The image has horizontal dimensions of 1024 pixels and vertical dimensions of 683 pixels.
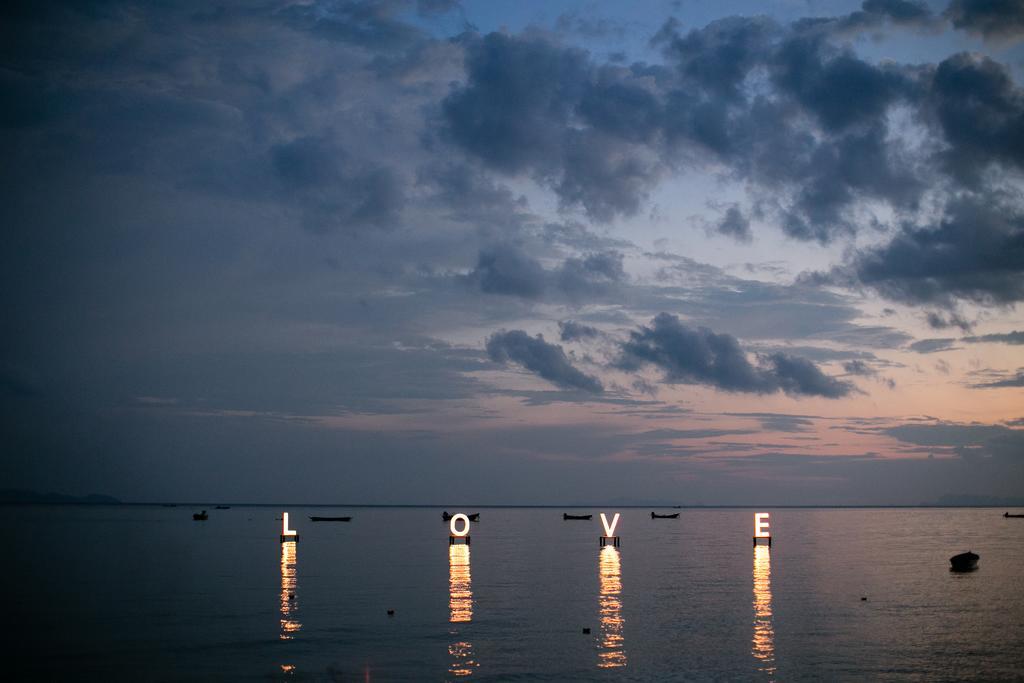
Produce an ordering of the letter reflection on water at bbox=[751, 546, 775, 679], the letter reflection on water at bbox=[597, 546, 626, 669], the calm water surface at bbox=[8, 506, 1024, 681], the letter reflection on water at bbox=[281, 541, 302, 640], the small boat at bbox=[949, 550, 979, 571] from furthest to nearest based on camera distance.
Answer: the small boat at bbox=[949, 550, 979, 571]
the letter reflection on water at bbox=[281, 541, 302, 640]
the letter reflection on water at bbox=[597, 546, 626, 669]
the letter reflection on water at bbox=[751, 546, 775, 679]
the calm water surface at bbox=[8, 506, 1024, 681]

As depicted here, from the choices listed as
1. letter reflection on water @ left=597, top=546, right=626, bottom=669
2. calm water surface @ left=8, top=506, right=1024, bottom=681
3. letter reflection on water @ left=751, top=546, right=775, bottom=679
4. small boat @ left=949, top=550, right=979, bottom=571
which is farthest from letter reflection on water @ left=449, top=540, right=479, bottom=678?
small boat @ left=949, top=550, right=979, bottom=571

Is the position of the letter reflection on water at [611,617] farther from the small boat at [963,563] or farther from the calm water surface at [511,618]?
the small boat at [963,563]

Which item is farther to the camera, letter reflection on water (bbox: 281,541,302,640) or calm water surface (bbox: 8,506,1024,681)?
letter reflection on water (bbox: 281,541,302,640)

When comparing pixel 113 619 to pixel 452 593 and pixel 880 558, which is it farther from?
pixel 880 558

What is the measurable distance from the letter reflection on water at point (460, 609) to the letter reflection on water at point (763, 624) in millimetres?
10494

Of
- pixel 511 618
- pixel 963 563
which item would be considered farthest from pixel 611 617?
pixel 963 563

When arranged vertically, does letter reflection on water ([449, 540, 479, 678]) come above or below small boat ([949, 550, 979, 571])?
above

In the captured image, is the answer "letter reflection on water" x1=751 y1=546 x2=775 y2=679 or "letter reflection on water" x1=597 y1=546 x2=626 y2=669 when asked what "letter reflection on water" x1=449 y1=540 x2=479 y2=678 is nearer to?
"letter reflection on water" x1=597 y1=546 x2=626 y2=669

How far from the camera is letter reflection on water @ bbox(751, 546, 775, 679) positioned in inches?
1296

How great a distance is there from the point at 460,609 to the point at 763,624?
14957 millimetres

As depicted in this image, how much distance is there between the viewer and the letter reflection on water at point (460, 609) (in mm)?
31750

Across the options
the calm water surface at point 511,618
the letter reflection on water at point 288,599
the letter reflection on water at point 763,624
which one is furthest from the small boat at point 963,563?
the letter reflection on water at point 288,599

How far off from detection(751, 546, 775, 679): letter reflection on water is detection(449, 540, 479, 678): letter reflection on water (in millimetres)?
10494

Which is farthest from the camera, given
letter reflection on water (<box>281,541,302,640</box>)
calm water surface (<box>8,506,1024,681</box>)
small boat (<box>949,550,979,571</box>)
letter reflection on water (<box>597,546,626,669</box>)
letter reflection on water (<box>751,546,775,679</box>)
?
small boat (<box>949,550,979,571</box>)
